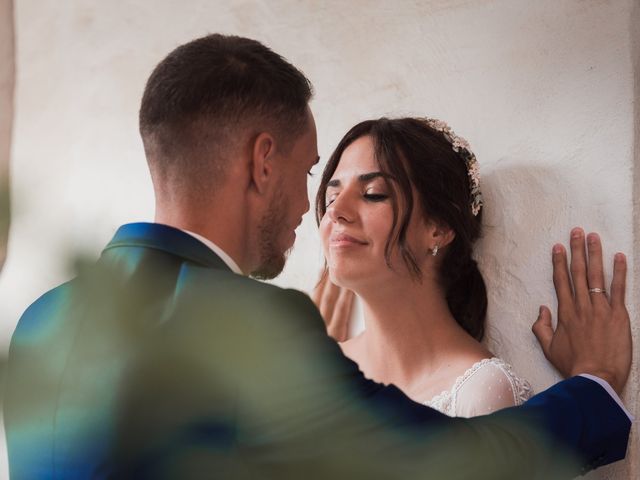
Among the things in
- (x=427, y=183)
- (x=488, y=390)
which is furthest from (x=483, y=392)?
(x=427, y=183)

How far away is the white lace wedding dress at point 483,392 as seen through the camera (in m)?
2.35

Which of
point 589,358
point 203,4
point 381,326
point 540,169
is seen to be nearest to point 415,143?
point 540,169

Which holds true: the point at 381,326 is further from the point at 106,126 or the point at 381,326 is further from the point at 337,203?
the point at 106,126

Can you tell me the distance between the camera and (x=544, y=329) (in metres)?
2.49

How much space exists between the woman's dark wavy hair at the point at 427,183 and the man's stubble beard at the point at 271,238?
766mm

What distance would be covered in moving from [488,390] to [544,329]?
0.88 feet

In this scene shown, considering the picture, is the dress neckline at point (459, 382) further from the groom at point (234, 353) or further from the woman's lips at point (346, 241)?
the woman's lips at point (346, 241)

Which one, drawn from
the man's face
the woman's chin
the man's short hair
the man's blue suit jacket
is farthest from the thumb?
the man's blue suit jacket

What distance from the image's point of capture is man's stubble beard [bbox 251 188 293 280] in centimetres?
179

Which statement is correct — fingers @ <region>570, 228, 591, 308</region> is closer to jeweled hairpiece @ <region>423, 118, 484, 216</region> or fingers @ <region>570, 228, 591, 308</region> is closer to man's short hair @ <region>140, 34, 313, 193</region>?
jeweled hairpiece @ <region>423, 118, 484, 216</region>

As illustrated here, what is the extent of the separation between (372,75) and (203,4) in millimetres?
925

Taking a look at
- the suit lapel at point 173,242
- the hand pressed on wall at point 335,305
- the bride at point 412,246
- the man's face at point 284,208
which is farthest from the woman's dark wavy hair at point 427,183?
the suit lapel at point 173,242

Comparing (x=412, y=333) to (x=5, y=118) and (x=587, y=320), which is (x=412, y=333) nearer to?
(x=587, y=320)

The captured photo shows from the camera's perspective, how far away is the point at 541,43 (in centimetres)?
265
